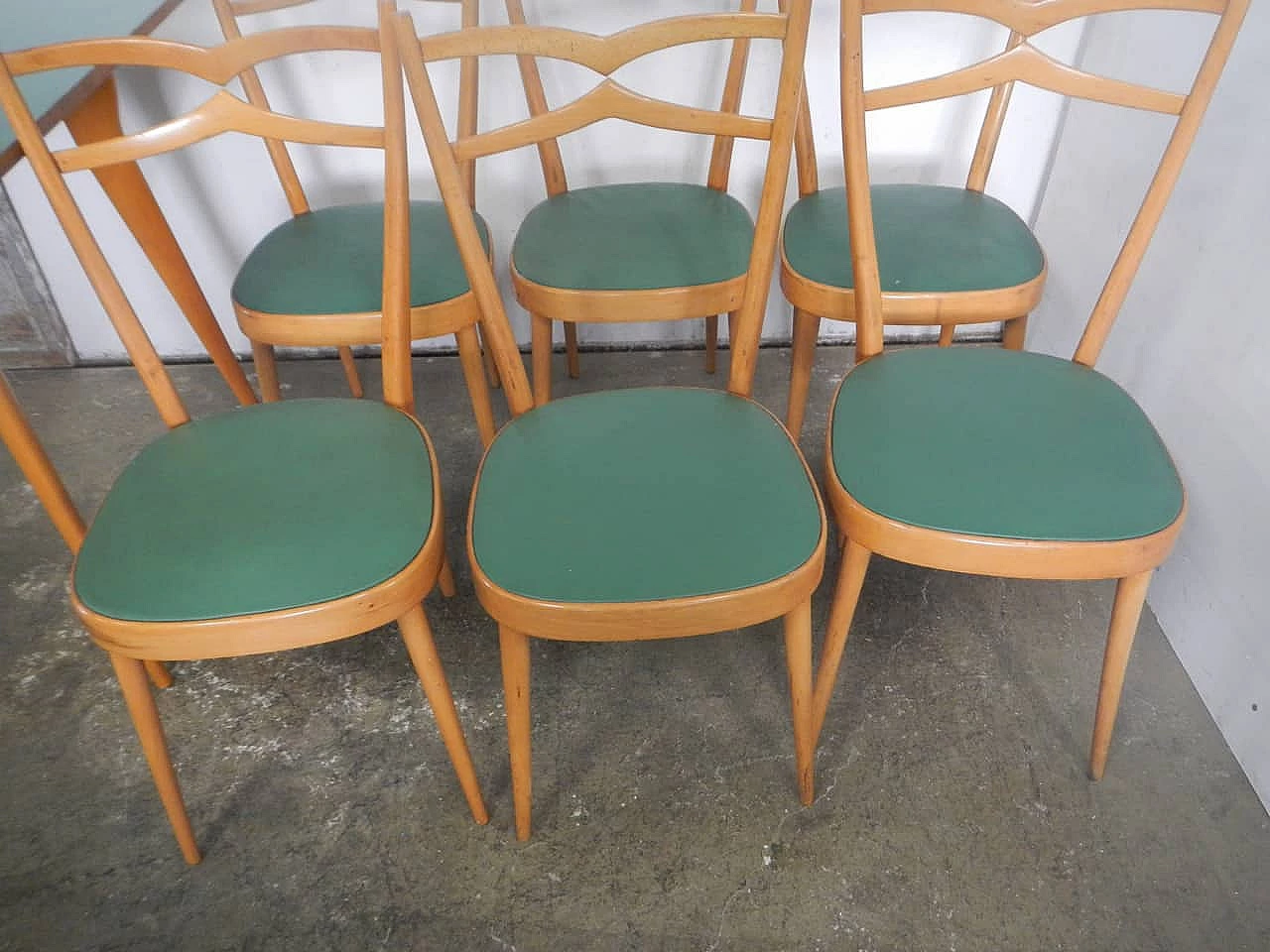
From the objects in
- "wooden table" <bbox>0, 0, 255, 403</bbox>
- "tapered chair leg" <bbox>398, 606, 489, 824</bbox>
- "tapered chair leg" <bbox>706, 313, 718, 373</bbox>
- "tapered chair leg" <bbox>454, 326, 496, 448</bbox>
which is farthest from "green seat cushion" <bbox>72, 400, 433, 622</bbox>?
"tapered chair leg" <bbox>706, 313, 718, 373</bbox>

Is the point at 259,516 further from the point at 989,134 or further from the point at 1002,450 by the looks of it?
the point at 989,134

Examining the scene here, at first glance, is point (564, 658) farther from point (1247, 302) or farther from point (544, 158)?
point (1247, 302)

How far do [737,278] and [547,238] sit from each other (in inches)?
14.3

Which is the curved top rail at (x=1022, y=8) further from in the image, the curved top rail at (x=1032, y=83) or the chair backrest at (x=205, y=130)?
the chair backrest at (x=205, y=130)

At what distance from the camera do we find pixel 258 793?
126 cm

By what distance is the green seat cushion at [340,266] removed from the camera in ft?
4.59

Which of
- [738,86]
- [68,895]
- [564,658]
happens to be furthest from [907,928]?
[738,86]

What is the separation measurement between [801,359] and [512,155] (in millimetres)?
824

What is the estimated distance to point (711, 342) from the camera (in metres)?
2.00

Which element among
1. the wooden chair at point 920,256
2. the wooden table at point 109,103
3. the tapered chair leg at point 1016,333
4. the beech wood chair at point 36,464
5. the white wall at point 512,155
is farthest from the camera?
the white wall at point 512,155

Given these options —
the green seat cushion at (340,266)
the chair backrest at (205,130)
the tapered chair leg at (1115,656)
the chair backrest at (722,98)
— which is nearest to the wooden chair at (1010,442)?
the tapered chair leg at (1115,656)

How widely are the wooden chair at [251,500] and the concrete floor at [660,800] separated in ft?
0.41

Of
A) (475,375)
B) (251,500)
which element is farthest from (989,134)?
(251,500)

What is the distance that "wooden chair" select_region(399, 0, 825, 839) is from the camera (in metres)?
0.93
